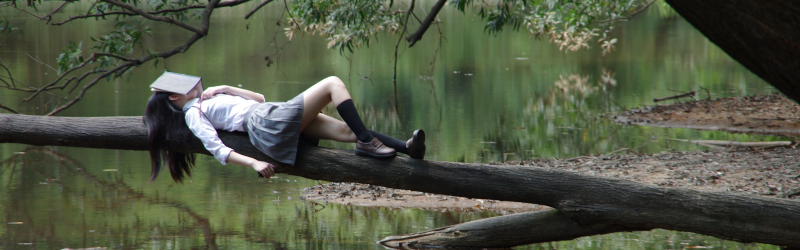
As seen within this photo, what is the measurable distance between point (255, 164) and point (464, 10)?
19.1ft

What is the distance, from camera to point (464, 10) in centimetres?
893

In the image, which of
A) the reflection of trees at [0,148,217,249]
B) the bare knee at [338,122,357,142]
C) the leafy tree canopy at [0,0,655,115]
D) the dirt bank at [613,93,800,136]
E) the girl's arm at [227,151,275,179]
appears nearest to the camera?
the girl's arm at [227,151,275,179]

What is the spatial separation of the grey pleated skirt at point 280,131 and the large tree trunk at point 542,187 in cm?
10

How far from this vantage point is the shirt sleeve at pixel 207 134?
3.75m

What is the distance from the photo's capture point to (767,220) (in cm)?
393

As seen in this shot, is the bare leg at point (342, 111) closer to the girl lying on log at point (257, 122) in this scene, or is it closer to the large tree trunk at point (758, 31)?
the girl lying on log at point (257, 122)

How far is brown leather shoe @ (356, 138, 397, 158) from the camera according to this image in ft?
12.9

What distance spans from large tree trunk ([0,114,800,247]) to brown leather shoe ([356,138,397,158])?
2.5 inches

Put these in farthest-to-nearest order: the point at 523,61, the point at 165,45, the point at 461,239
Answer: the point at 165,45
the point at 523,61
the point at 461,239

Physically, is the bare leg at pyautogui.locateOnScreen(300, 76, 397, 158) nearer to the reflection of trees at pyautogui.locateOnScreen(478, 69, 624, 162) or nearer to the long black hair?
the long black hair

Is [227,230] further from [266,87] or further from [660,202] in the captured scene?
[266,87]

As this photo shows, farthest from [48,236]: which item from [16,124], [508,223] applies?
[508,223]

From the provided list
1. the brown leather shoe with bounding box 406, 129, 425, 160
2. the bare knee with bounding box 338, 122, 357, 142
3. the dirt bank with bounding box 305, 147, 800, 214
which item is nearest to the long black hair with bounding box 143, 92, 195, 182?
the bare knee with bounding box 338, 122, 357, 142

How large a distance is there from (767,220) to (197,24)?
54.6ft
